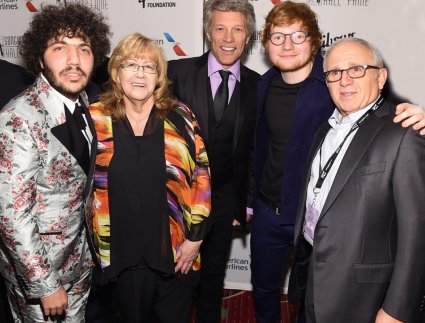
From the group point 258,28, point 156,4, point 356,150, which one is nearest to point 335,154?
point 356,150

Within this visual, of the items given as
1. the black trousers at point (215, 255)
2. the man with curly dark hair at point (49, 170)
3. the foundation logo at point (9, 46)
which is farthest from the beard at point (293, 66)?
the foundation logo at point (9, 46)

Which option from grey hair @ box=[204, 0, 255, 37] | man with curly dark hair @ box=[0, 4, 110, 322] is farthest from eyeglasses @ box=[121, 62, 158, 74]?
grey hair @ box=[204, 0, 255, 37]

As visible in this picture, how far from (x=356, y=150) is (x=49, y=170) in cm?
130

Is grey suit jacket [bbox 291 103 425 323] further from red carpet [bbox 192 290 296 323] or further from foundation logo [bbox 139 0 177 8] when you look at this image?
foundation logo [bbox 139 0 177 8]

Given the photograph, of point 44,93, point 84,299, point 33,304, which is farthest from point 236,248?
point 44,93

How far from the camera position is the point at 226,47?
2668mm

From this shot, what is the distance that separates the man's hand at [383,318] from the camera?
169 centimetres

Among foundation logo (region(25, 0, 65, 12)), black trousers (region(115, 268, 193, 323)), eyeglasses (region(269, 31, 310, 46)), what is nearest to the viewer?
black trousers (region(115, 268, 193, 323))

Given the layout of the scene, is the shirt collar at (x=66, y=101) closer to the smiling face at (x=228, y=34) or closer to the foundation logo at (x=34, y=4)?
the smiling face at (x=228, y=34)

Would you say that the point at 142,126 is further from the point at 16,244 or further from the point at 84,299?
the point at 84,299

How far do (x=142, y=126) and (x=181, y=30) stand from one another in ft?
5.49

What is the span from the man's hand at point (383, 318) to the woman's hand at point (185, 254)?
3.07ft

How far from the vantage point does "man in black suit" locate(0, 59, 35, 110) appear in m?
2.56

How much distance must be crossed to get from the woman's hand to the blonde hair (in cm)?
69
